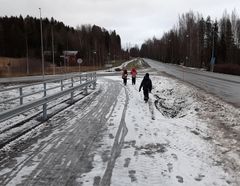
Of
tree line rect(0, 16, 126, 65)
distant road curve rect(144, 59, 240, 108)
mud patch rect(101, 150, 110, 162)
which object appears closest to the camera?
mud patch rect(101, 150, 110, 162)

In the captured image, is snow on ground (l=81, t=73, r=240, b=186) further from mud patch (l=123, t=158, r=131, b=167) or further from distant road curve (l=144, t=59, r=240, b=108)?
distant road curve (l=144, t=59, r=240, b=108)

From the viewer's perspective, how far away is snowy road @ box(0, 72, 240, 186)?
262 inches

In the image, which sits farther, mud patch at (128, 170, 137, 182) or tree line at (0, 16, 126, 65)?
tree line at (0, 16, 126, 65)

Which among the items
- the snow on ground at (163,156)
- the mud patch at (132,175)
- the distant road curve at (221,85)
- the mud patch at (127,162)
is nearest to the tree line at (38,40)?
the distant road curve at (221,85)

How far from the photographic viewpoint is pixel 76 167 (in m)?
7.14

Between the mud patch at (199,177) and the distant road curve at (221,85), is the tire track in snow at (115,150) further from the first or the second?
the distant road curve at (221,85)

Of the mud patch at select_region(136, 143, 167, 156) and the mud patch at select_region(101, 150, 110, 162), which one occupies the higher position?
the mud patch at select_region(101, 150, 110, 162)

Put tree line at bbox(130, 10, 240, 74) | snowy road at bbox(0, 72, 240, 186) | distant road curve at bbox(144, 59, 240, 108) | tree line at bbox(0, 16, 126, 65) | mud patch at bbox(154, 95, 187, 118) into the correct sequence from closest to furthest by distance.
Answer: snowy road at bbox(0, 72, 240, 186) → mud patch at bbox(154, 95, 187, 118) → distant road curve at bbox(144, 59, 240, 108) → tree line at bbox(130, 10, 240, 74) → tree line at bbox(0, 16, 126, 65)

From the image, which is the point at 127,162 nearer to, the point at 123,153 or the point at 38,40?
the point at 123,153

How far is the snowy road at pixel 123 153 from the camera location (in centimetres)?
664

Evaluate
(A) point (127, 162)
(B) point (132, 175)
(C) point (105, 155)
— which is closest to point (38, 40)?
(C) point (105, 155)

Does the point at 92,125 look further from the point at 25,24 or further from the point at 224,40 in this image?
the point at 25,24

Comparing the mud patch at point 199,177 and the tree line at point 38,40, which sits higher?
the tree line at point 38,40

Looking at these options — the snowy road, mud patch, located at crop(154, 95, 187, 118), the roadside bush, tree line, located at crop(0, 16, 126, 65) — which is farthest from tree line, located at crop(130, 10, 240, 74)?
the snowy road
